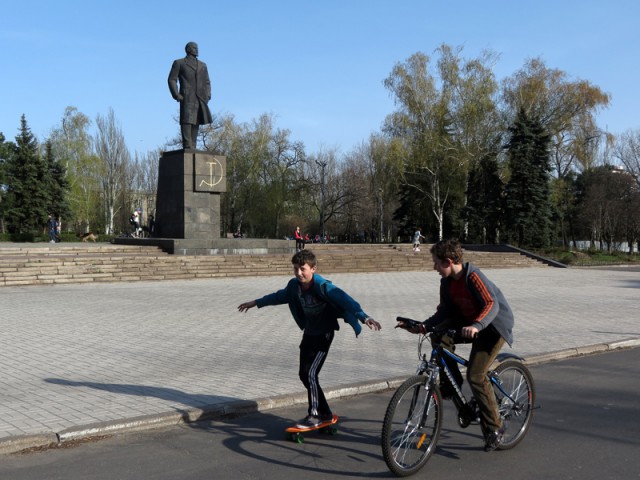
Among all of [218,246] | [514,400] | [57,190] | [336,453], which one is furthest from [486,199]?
[336,453]

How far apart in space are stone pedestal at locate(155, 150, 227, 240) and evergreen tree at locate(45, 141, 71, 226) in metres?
25.9

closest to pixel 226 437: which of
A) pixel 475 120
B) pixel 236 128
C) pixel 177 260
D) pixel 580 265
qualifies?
pixel 177 260

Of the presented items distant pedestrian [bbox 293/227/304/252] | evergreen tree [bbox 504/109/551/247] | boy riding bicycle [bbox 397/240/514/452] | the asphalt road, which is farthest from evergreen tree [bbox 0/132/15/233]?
boy riding bicycle [bbox 397/240/514/452]

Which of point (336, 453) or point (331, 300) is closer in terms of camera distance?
point (336, 453)

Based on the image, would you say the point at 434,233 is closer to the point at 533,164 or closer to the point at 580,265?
the point at 533,164

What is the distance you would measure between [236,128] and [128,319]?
160 feet

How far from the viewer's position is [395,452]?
13.8 feet

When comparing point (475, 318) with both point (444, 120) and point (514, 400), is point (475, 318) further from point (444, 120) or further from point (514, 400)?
point (444, 120)

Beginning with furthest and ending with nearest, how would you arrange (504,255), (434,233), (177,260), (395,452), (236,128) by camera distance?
(236,128) < (434,233) < (504,255) < (177,260) < (395,452)

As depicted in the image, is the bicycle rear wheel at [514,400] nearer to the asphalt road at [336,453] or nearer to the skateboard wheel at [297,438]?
the asphalt road at [336,453]

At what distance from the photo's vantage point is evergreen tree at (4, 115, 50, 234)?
49094 mm

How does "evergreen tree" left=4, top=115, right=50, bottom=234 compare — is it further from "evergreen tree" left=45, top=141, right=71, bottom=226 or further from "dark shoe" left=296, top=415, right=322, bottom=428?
"dark shoe" left=296, top=415, right=322, bottom=428

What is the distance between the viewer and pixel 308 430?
505 cm

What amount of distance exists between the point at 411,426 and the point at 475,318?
88 centimetres
